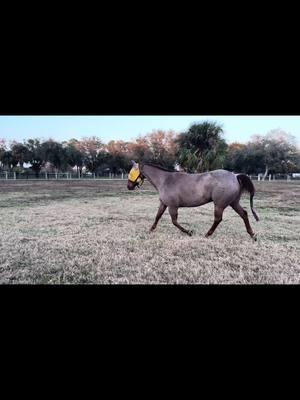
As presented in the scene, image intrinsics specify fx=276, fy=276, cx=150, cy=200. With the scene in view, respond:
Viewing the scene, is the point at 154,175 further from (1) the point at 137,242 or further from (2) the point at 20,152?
(2) the point at 20,152

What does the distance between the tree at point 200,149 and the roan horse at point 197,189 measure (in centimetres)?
10

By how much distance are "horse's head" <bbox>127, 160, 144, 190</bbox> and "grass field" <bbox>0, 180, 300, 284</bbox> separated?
77 mm

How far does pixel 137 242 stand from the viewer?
9.30ft

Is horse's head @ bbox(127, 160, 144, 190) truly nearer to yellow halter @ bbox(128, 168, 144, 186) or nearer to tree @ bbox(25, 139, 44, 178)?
yellow halter @ bbox(128, 168, 144, 186)

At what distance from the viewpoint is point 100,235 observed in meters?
2.88

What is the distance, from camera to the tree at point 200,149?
281 cm

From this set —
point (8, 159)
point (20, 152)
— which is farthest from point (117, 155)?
point (8, 159)

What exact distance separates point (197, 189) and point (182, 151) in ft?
1.42

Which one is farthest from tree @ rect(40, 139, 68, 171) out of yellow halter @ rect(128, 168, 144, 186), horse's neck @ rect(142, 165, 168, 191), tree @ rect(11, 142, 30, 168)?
horse's neck @ rect(142, 165, 168, 191)

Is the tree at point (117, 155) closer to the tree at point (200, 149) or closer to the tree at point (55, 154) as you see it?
the tree at point (55, 154)

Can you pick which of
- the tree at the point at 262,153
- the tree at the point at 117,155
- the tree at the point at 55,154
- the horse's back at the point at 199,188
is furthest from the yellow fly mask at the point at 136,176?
the tree at the point at 262,153
